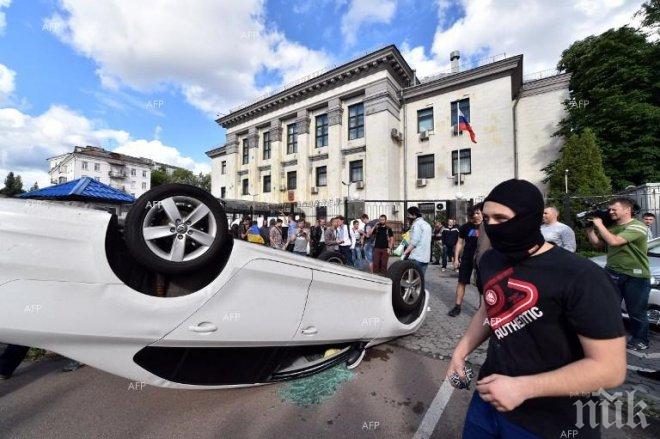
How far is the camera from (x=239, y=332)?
2.06 meters

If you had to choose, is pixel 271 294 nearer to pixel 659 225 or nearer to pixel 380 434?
pixel 380 434

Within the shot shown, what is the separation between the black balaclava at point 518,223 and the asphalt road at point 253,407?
164cm

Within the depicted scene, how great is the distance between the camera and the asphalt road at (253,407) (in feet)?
7.08

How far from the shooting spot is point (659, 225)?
9055 mm

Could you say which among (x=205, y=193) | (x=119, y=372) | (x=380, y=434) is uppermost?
(x=205, y=193)

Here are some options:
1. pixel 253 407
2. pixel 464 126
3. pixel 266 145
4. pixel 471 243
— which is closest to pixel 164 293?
pixel 253 407

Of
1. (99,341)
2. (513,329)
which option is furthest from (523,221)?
(99,341)

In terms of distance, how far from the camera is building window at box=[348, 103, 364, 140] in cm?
2114

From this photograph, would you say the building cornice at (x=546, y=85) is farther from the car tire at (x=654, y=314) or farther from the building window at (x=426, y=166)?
the car tire at (x=654, y=314)

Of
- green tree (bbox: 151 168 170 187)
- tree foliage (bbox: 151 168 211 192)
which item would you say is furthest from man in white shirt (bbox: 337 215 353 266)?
green tree (bbox: 151 168 170 187)

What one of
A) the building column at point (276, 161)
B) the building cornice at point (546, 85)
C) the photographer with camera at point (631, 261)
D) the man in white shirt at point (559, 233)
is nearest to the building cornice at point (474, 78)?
the building cornice at point (546, 85)

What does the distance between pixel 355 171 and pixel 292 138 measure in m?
6.98

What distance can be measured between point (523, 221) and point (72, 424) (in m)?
3.23

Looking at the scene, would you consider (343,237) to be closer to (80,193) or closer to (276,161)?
(80,193)
